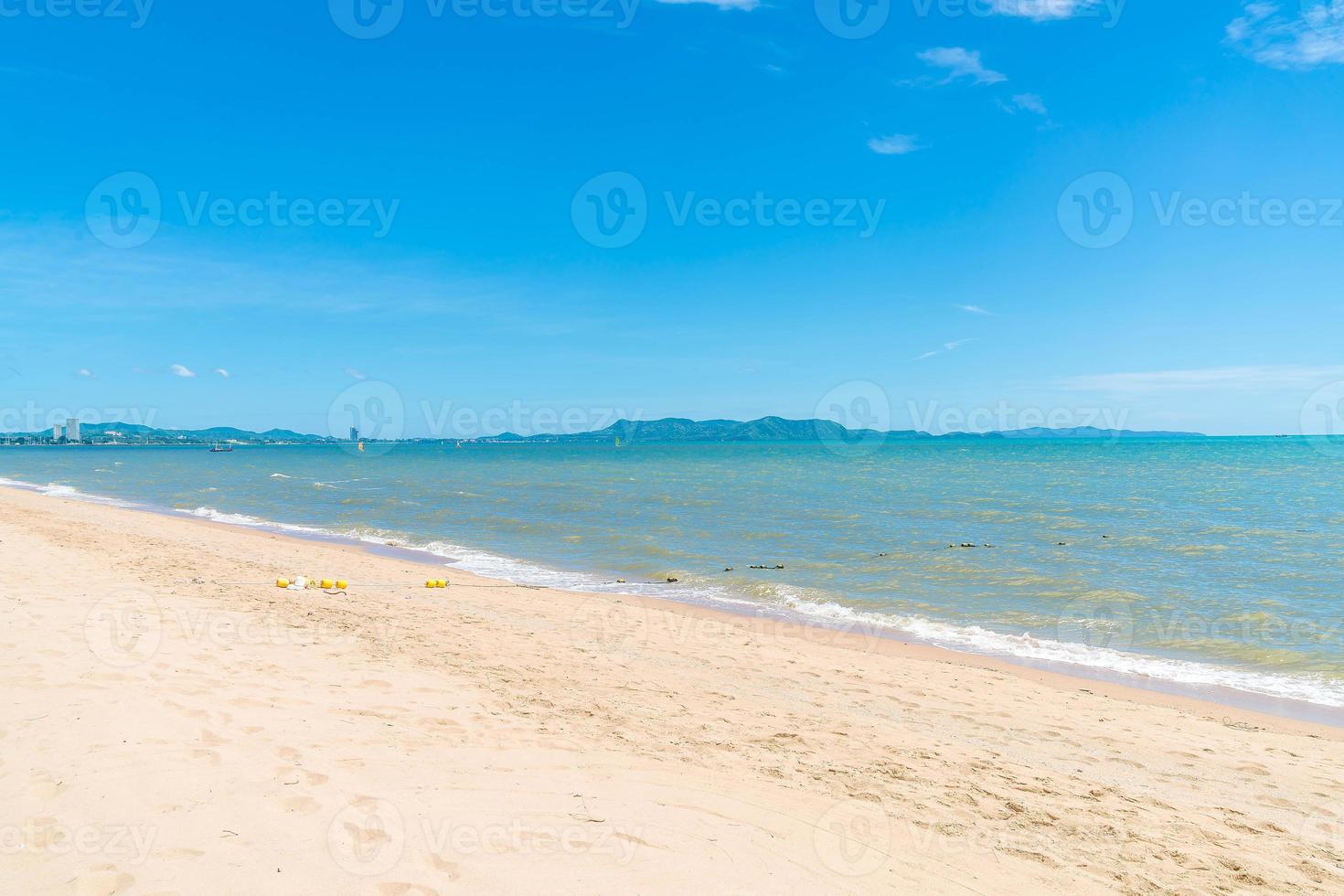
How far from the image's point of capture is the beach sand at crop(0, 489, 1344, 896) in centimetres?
423

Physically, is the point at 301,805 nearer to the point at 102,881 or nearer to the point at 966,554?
the point at 102,881

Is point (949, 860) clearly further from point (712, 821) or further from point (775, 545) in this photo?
point (775, 545)

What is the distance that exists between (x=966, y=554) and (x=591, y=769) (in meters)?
15.5

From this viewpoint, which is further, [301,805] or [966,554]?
[966,554]

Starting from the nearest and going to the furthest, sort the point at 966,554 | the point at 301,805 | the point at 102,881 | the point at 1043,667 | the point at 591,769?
the point at 102,881, the point at 301,805, the point at 591,769, the point at 1043,667, the point at 966,554

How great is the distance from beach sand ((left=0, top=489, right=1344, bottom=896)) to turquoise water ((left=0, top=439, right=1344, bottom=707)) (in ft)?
8.74

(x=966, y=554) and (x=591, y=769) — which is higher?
(x=591, y=769)

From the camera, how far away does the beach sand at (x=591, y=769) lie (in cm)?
423

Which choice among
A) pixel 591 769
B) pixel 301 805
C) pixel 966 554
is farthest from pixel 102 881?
pixel 966 554

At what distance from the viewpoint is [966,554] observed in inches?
738

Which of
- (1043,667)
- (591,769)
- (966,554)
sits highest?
(591,769)

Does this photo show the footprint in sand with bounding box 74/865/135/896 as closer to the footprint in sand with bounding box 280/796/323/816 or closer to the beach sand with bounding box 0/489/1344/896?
the beach sand with bounding box 0/489/1344/896

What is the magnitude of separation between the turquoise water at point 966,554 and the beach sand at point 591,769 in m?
2.66

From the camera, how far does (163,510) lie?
30.6 meters
